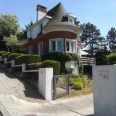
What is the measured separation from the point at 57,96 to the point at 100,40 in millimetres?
48914

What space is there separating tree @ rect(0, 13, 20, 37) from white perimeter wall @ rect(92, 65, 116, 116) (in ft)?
91.8

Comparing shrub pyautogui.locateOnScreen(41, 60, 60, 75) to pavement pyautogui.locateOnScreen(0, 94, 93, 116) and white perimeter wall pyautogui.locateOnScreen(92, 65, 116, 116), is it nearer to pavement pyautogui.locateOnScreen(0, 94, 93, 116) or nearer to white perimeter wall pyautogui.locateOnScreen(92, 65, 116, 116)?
pavement pyautogui.locateOnScreen(0, 94, 93, 116)

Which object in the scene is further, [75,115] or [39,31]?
[39,31]

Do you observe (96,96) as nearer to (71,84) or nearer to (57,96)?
(57,96)

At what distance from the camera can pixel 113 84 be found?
5.71 m

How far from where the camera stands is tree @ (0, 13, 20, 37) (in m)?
30.9

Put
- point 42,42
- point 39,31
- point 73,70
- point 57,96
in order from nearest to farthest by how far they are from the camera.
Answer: point 57,96
point 73,70
point 42,42
point 39,31

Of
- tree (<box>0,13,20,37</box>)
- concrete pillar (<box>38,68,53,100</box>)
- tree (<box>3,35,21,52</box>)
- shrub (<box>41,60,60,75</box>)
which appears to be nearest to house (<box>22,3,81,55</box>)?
tree (<box>3,35,21,52</box>)

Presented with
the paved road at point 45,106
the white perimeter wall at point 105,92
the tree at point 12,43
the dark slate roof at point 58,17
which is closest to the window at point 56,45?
the dark slate roof at point 58,17

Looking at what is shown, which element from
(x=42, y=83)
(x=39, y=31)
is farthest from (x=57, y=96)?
(x=39, y=31)

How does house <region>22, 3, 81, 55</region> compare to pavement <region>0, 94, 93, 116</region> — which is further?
house <region>22, 3, 81, 55</region>

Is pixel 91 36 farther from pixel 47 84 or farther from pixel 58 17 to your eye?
pixel 47 84

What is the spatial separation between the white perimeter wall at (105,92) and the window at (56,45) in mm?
14283

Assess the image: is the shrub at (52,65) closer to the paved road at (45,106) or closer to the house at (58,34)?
the paved road at (45,106)
